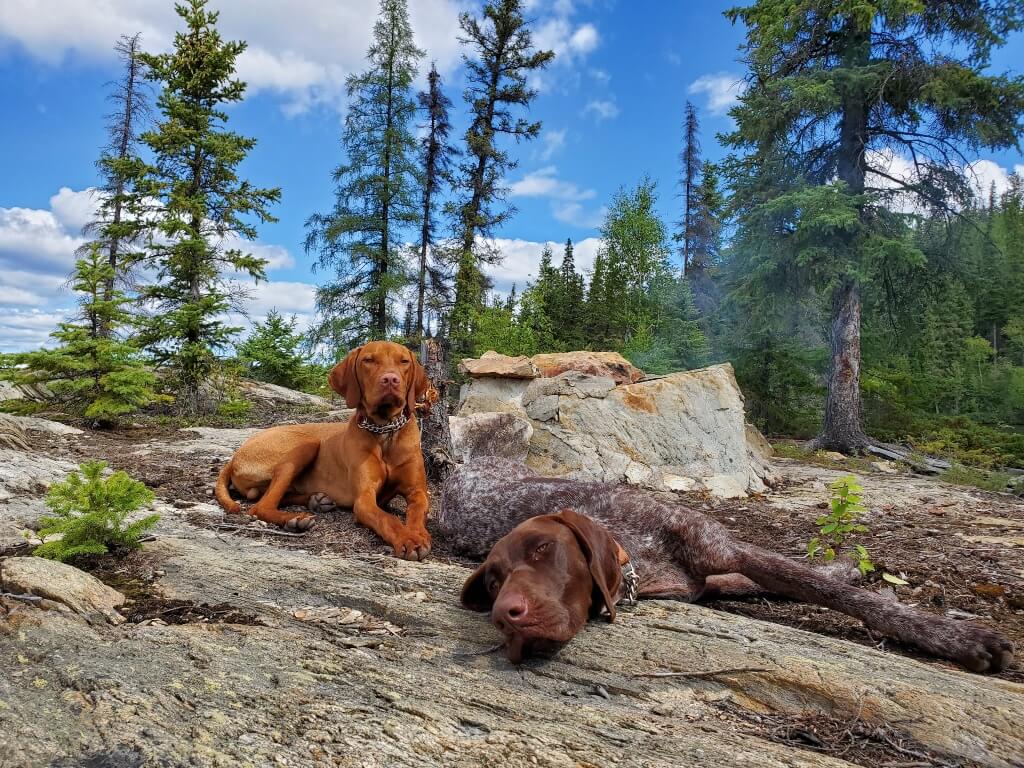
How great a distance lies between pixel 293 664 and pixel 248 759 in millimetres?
583

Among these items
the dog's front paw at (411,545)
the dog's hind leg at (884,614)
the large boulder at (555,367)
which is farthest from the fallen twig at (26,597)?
the large boulder at (555,367)

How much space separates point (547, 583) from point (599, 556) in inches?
12.9

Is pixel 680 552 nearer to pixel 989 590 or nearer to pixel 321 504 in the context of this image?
pixel 989 590

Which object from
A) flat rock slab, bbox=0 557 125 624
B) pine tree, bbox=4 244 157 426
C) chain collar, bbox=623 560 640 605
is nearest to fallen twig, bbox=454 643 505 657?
chain collar, bbox=623 560 640 605

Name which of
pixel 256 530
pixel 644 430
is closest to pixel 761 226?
pixel 644 430

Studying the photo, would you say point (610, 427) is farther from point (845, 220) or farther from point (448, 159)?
point (448, 159)

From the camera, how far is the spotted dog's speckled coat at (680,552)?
2.77 meters

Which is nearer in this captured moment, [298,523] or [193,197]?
[298,523]

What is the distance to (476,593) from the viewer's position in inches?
Result: 110

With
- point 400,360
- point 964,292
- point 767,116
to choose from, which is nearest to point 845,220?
point 767,116

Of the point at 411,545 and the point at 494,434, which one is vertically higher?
A: the point at 494,434

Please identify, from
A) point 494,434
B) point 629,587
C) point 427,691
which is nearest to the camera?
point 427,691

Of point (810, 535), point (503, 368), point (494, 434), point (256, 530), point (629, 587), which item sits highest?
point (503, 368)

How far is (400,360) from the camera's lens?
4426 millimetres
